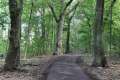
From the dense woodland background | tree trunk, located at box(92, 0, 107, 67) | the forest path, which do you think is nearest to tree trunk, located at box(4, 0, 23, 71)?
the forest path

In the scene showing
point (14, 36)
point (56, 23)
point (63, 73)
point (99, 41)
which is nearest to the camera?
point (63, 73)

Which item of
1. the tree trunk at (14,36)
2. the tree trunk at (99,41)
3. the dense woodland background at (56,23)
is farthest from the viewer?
the dense woodland background at (56,23)

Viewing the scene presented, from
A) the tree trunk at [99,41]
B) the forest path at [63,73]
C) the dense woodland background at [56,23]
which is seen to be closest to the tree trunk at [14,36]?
the forest path at [63,73]

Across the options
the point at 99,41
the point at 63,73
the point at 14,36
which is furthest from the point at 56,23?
the point at 63,73

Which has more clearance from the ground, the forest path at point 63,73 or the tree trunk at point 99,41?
the tree trunk at point 99,41

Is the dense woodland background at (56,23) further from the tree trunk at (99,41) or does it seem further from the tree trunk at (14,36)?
the tree trunk at (14,36)

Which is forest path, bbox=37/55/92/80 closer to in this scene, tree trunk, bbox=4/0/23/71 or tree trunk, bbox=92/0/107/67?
tree trunk, bbox=92/0/107/67

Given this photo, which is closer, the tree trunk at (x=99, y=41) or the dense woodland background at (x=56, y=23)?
the tree trunk at (x=99, y=41)

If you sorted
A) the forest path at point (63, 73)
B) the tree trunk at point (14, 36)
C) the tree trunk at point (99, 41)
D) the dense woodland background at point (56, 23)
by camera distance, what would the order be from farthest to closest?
1. the dense woodland background at point (56, 23)
2. the tree trunk at point (99, 41)
3. the tree trunk at point (14, 36)
4. the forest path at point (63, 73)

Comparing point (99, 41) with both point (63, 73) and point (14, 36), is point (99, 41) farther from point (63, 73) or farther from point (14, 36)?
point (14, 36)

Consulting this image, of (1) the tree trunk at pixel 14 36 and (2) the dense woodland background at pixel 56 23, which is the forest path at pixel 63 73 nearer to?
(1) the tree trunk at pixel 14 36

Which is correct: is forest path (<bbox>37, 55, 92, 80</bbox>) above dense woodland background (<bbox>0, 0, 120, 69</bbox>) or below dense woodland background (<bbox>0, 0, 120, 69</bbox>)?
below

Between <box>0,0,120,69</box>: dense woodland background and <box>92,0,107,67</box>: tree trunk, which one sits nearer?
<box>92,0,107,67</box>: tree trunk

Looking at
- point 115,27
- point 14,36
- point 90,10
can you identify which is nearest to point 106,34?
point 115,27
